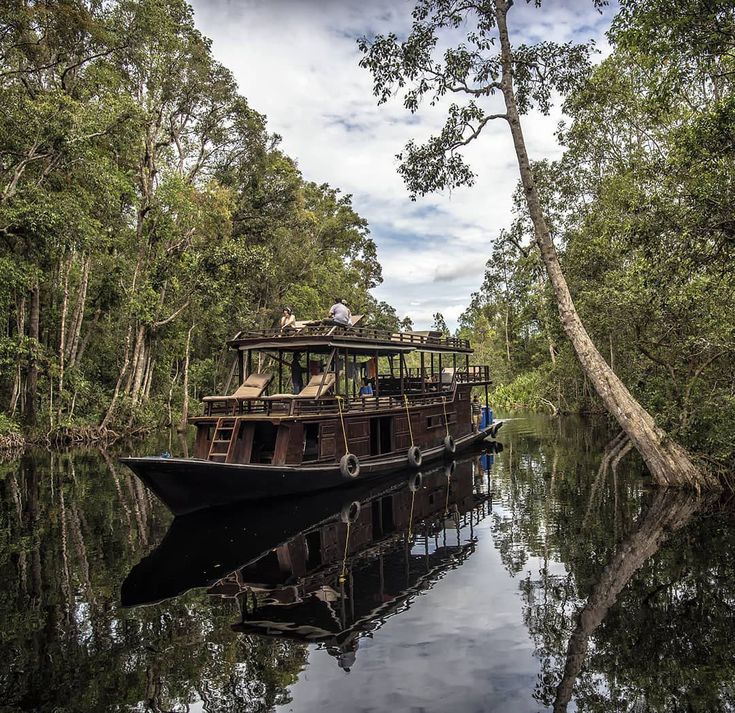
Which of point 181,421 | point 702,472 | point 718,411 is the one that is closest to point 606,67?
point 718,411

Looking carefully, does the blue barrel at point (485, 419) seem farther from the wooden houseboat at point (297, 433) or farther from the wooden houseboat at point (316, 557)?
the wooden houseboat at point (316, 557)

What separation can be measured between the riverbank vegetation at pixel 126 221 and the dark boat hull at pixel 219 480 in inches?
429

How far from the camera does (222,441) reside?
40.3 ft

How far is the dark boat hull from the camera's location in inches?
412

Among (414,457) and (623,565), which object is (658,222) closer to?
(623,565)

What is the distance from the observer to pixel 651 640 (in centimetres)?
570

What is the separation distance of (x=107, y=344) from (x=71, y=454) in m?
11.5

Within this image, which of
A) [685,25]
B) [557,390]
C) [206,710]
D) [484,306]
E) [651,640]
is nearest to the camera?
[206,710]

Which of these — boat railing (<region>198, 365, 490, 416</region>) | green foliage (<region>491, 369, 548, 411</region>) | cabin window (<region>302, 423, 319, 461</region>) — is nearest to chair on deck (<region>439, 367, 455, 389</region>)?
boat railing (<region>198, 365, 490, 416</region>)

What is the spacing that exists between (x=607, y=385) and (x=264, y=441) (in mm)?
7959

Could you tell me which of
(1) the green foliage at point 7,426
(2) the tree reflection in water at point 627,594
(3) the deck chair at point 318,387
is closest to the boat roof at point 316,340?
(3) the deck chair at point 318,387

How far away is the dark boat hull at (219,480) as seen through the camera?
10.5m

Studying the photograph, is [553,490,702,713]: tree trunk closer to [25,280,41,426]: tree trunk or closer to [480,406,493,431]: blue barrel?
[480,406,493,431]: blue barrel

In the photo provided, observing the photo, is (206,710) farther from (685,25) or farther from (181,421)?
(181,421)
